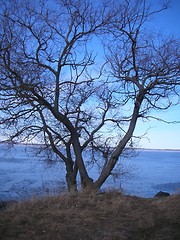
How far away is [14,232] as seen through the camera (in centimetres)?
491

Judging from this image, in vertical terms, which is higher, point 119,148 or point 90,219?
point 119,148

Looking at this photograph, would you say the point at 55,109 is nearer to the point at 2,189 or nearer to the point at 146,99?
the point at 146,99

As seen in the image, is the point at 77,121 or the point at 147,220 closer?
the point at 147,220

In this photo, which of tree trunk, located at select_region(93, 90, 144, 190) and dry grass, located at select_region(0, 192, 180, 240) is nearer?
dry grass, located at select_region(0, 192, 180, 240)

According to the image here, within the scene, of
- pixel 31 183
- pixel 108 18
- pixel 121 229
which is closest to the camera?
pixel 121 229

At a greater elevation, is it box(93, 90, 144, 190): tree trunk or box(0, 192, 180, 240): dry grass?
box(93, 90, 144, 190): tree trunk

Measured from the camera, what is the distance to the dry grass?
505 centimetres

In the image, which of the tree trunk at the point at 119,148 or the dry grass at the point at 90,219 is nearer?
the dry grass at the point at 90,219

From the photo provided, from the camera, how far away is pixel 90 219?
5.90 meters

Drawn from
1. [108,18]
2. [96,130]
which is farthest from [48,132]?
[108,18]

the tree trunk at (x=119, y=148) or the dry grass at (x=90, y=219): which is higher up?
the tree trunk at (x=119, y=148)

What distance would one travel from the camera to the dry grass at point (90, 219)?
5.05m

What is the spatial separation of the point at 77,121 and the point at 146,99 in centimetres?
288

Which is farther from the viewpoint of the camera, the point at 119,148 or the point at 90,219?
the point at 119,148
